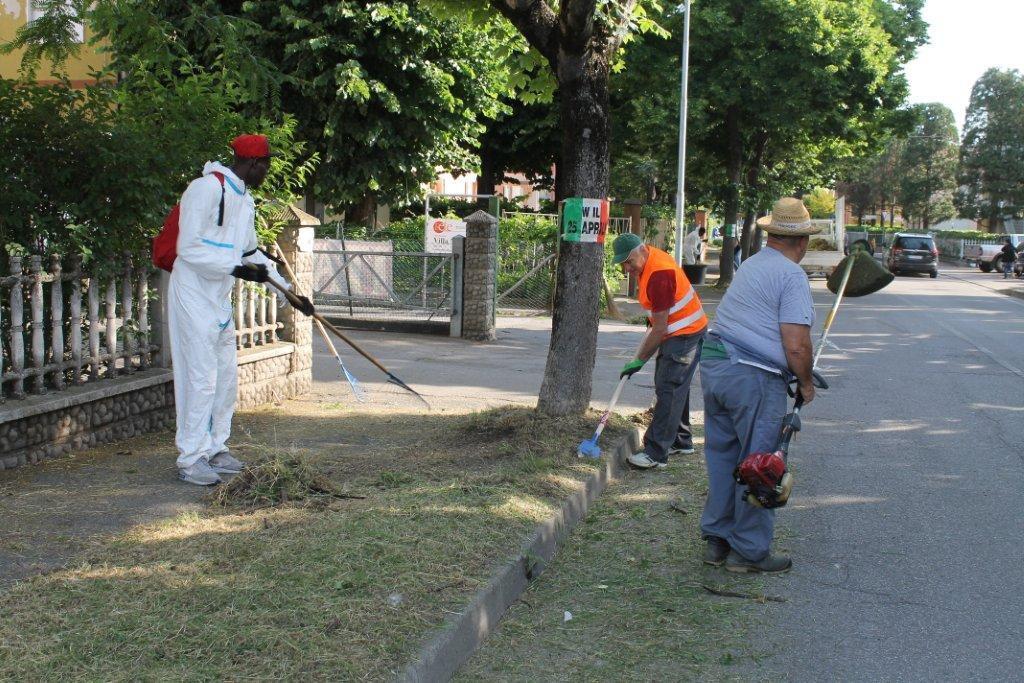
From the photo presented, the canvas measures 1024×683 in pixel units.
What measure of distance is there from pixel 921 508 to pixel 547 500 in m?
2.44

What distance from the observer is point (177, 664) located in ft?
11.4

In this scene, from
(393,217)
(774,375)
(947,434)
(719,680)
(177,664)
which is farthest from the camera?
(393,217)

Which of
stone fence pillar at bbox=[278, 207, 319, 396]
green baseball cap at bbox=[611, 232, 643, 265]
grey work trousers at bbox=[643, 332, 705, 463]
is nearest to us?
green baseball cap at bbox=[611, 232, 643, 265]

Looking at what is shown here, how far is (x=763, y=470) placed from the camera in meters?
4.85

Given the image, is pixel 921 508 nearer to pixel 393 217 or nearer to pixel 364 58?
pixel 364 58

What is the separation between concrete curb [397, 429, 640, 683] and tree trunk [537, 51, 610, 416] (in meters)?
1.22

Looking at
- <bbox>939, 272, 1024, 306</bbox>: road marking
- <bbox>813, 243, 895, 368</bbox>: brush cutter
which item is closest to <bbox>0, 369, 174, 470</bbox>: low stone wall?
<bbox>813, 243, 895, 368</bbox>: brush cutter

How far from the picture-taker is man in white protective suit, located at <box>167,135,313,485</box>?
5.87 m

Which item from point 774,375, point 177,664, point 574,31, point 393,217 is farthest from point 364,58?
point 177,664

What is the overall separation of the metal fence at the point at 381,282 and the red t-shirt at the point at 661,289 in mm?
8479

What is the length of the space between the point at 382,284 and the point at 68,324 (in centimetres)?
1054

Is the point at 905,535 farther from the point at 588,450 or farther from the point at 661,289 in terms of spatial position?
the point at 661,289

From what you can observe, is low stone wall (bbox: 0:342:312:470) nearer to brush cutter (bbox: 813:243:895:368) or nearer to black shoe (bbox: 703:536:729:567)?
black shoe (bbox: 703:536:729:567)

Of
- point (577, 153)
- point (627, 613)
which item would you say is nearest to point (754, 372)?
point (627, 613)
